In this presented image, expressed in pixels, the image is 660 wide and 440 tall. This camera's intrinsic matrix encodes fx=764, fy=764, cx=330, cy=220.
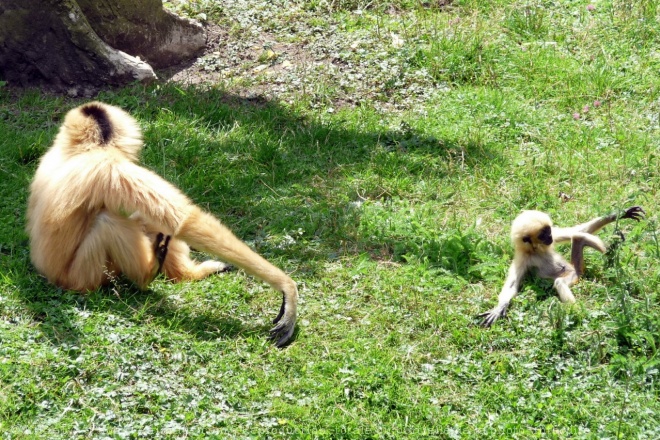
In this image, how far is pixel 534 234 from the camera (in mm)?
5367

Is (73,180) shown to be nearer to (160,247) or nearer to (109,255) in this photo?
(109,255)

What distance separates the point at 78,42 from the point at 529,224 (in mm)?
5054

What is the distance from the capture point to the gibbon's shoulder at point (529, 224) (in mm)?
5379

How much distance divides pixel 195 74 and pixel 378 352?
192 inches

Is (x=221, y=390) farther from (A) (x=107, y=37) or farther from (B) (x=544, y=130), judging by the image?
(A) (x=107, y=37)

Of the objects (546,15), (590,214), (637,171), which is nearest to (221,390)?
(590,214)

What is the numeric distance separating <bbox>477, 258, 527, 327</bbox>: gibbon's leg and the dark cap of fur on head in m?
2.80

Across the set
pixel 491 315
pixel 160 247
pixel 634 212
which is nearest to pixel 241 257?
pixel 160 247

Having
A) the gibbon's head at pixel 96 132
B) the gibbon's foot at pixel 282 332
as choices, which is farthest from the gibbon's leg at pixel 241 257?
the gibbon's head at pixel 96 132

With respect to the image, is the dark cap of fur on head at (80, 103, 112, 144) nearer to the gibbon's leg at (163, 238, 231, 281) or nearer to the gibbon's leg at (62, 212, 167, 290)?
the gibbon's leg at (62, 212, 167, 290)

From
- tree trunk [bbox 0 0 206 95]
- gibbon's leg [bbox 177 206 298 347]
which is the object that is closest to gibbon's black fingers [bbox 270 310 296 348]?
gibbon's leg [bbox 177 206 298 347]

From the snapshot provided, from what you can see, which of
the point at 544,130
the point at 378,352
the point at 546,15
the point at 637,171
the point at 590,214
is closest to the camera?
the point at 378,352

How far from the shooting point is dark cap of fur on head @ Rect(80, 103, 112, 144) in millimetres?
5242

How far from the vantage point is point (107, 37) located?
8.38m
